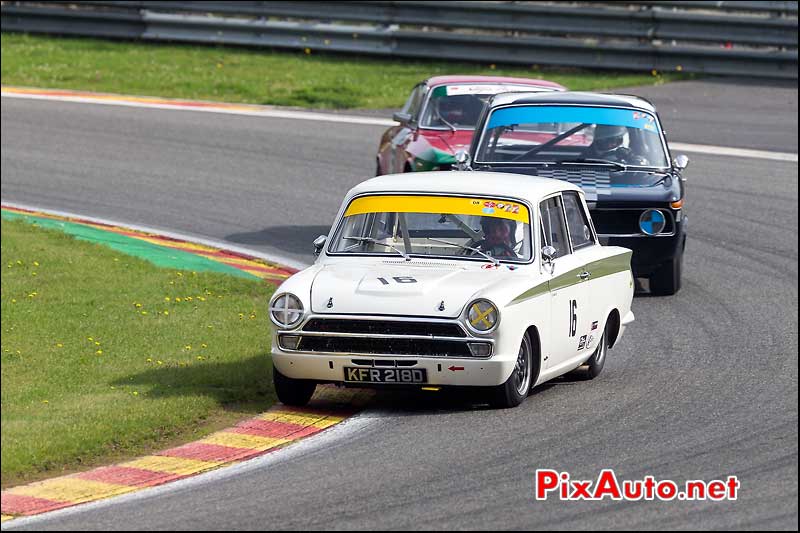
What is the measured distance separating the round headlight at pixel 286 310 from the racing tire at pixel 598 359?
2275mm

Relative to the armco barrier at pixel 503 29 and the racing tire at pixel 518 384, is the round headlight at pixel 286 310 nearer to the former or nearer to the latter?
the racing tire at pixel 518 384

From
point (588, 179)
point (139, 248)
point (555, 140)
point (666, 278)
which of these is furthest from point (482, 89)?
point (139, 248)

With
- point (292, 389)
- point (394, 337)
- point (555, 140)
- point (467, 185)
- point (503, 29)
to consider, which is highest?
point (503, 29)

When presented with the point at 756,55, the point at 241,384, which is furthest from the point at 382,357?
the point at 756,55

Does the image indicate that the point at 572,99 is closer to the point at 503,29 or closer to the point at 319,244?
the point at 319,244

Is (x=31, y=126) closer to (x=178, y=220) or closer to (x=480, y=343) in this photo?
(x=178, y=220)

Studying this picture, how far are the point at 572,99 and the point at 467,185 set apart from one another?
167 inches

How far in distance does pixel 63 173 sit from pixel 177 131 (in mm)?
2630

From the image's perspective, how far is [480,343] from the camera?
8.46 meters

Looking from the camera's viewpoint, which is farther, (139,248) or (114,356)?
(139,248)

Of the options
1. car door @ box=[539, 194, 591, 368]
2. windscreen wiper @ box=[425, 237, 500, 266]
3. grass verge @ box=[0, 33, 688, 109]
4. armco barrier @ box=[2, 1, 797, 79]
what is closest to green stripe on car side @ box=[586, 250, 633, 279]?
car door @ box=[539, 194, 591, 368]

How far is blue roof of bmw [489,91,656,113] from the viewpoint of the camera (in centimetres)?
1359

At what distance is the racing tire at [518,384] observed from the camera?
8.67 metres

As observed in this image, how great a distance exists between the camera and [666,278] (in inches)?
515
